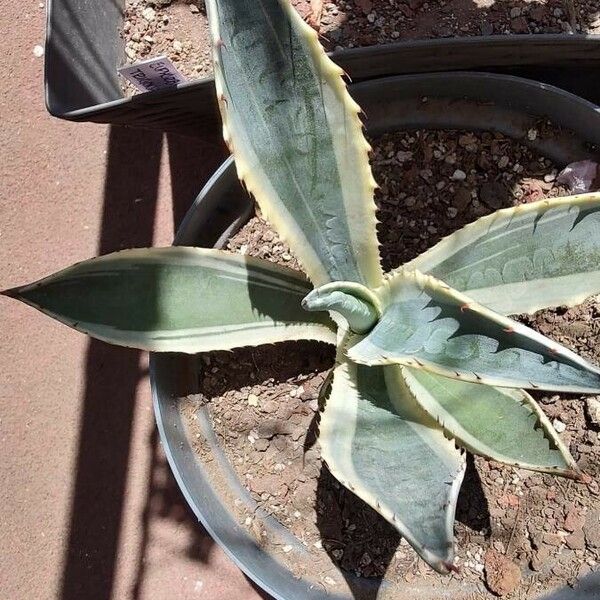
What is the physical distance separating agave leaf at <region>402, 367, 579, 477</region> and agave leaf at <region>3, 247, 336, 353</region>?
0.17m

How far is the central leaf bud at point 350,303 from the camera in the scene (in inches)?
32.8

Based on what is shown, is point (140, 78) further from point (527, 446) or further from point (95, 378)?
point (527, 446)

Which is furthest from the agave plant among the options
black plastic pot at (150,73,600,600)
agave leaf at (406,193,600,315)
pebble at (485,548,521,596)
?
pebble at (485,548,521,596)

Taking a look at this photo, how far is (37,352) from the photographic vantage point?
1618mm

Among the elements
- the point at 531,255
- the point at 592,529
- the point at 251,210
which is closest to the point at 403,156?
the point at 251,210

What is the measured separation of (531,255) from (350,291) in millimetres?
221

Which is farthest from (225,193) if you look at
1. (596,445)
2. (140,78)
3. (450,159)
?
(596,445)

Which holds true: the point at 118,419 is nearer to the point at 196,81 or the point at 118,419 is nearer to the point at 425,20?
the point at 196,81

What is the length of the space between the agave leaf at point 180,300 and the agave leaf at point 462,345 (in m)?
0.19

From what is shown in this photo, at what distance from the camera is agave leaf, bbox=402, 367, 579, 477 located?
2.93 feet

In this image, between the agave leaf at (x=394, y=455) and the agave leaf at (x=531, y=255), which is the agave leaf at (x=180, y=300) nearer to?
the agave leaf at (x=394, y=455)

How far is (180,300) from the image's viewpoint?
39.4 inches

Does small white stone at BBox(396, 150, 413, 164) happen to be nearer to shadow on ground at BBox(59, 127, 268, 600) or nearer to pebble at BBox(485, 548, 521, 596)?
shadow on ground at BBox(59, 127, 268, 600)

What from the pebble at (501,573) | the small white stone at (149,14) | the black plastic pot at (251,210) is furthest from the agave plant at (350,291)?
the small white stone at (149,14)
